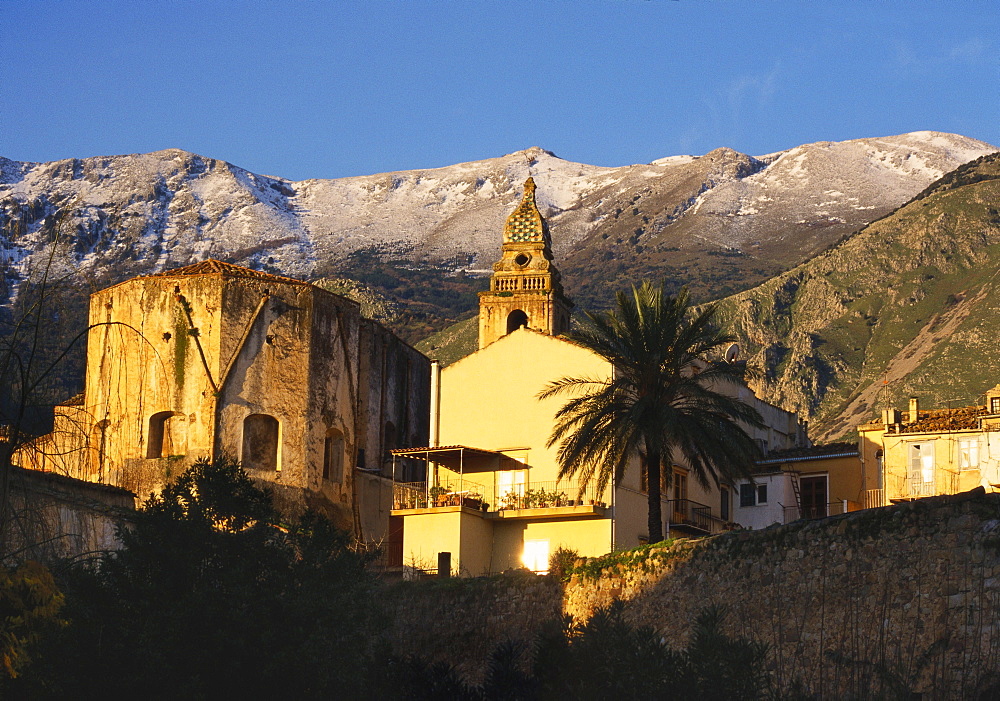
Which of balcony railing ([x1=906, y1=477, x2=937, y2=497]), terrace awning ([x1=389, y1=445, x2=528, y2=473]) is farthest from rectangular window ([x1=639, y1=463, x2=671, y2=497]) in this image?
balcony railing ([x1=906, y1=477, x2=937, y2=497])

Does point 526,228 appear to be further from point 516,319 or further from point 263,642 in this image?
point 263,642

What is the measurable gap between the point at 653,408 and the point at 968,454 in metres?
12.1

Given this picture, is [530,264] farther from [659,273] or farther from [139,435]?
[659,273]

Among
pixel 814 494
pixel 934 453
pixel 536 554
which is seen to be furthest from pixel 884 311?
pixel 536 554

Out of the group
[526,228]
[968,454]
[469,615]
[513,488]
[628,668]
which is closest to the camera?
[628,668]

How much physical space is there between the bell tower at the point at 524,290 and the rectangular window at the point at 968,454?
67.0 feet

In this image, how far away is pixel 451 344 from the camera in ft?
426

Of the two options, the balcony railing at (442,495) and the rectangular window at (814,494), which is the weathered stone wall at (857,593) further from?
the rectangular window at (814,494)

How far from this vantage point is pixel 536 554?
43.1m

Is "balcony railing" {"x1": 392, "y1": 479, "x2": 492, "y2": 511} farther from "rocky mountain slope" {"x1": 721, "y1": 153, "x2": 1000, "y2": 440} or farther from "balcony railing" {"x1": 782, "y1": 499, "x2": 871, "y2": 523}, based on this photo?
"rocky mountain slope" {"x1": 721, "y1": 153, "x2": 1000, "y2": 440}

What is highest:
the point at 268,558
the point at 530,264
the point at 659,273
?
the point at 659,273

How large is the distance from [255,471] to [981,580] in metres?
25.3

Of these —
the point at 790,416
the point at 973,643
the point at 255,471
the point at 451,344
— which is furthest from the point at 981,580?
the point at 451,344

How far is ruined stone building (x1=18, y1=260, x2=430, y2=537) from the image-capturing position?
157ft
